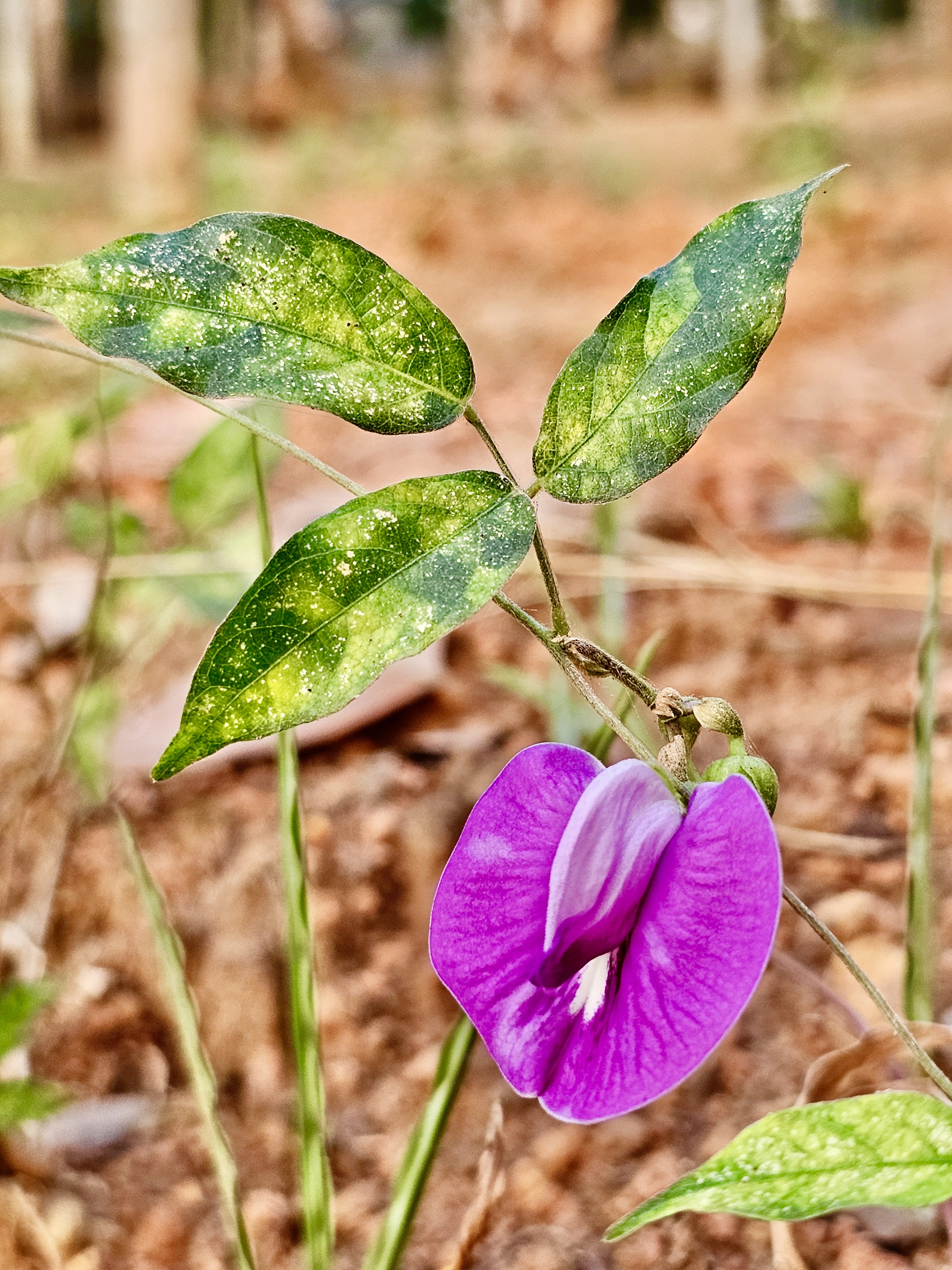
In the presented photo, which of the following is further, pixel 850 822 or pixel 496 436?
pixel 496 436

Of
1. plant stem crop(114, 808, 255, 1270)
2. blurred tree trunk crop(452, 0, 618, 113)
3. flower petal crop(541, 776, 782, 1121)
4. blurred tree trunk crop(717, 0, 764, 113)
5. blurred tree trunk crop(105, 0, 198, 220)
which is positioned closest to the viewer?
flower petal crop(541, 776, 782, 1121)

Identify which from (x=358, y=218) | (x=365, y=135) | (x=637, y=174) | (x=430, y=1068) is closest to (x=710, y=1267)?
(x=430, y=1068)

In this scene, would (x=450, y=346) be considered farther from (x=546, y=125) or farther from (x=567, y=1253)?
(x=546, y=125)

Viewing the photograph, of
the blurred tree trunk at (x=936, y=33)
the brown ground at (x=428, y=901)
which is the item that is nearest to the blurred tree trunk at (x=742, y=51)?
the blurred tree trunk at (x=936, y=33)

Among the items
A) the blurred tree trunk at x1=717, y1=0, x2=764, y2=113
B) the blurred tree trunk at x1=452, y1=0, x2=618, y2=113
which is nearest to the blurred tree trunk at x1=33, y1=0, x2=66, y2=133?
the blurred tree trunk at x1=452, y1=0, x2=618, y2=113

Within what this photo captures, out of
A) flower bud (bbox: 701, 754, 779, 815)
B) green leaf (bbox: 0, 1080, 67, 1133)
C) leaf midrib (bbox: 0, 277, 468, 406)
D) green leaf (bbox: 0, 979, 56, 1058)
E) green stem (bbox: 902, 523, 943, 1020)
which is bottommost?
green leaf (bbox: 0, 1080, 67, 1133)

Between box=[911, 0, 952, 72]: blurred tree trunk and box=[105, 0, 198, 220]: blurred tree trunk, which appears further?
box=[911, 0, 952, 72]: blurred tree trunk

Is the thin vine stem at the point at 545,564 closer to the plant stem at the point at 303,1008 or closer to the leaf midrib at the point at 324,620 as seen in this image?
the leaf midrib at the point at 324,620

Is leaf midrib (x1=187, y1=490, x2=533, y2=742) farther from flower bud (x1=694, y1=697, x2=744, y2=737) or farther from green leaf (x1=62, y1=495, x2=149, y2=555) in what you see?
green leaf (x1=62, y1=495, x2=149, y2=555)
